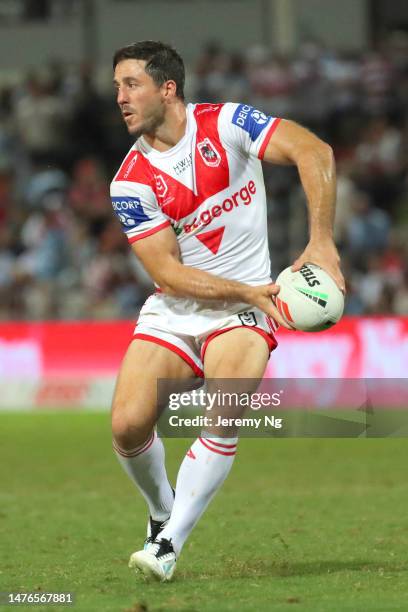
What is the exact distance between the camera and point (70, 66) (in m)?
21.5

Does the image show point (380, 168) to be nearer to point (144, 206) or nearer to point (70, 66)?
point (70, 66)

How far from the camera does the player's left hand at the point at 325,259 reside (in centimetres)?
612

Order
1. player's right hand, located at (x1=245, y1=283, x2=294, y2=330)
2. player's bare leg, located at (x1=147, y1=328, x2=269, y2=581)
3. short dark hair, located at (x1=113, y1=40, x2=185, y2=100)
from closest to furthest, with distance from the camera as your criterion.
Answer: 1. player's right hand, located at (x1=245, y1=283, x2=294, y2=330)
2. player's bare leg, located at (x1=147, y1=328, x2=269, y2=581)
3. short dark hair, located at (x1=113, y1=40, x2=185, y2=100)

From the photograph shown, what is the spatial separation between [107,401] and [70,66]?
776cm

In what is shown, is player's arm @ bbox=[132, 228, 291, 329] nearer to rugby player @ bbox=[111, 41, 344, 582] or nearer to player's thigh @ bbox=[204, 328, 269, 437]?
rugby player @ bbox=[111, 41, 344, 582]

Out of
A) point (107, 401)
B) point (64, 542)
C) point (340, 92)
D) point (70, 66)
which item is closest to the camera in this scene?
point (64, 542)

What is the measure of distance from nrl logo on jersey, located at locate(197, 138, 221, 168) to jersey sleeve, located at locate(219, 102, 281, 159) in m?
0.08

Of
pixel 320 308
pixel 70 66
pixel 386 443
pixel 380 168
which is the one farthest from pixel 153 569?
pixel 70 66

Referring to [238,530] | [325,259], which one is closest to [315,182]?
[325,259]

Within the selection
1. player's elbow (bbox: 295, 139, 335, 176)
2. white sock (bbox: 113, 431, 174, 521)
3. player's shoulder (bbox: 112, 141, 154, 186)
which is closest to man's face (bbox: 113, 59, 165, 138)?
player's shoulder (bbox: 112, 141, 154, 186)

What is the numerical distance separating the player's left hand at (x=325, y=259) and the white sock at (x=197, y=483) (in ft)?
3.34

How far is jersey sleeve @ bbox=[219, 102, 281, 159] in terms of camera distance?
6.55 meters

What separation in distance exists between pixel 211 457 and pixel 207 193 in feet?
4.50

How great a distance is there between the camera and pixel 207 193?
22.0 feet
